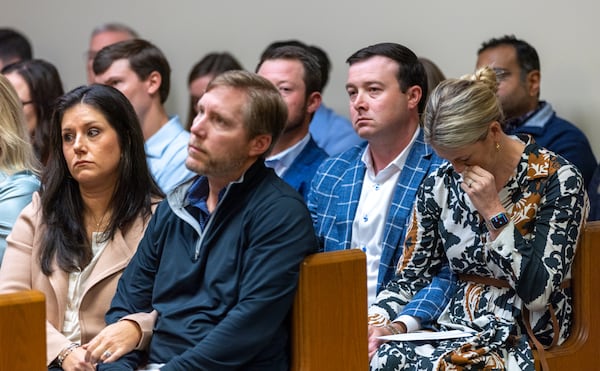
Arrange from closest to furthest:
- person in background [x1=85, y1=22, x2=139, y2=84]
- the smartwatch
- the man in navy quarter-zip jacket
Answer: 1. the man in navy quarter-zip jacket
2. the smartwatch
3. person in background [x1=85, y1=22, x2=139, y2=84]

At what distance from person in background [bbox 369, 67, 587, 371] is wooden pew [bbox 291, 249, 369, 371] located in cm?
15

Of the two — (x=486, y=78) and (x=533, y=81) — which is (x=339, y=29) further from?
(x=486, y=78)

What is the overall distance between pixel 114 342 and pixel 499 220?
100 cm

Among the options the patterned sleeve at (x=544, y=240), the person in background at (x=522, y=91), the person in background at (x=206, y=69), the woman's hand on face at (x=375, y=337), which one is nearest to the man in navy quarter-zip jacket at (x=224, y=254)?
the woman's hand on face at (x=375, y=337)

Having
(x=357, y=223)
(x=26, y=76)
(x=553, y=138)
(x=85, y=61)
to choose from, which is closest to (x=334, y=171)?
(x=357, y=223)

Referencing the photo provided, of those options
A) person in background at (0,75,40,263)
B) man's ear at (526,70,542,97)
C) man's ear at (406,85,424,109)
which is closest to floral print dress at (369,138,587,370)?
man's ear at (406,85,424,109)

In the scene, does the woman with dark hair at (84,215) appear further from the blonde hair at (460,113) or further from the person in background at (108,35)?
the person in background at (108,35)

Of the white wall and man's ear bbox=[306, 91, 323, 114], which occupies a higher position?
the white wall

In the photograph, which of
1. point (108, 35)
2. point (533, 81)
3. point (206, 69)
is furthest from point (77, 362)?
point (108, 35)

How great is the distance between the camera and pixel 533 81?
4.08 meters

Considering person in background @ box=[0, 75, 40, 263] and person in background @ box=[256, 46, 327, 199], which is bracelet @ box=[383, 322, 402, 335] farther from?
person in background @ box=[0, 75, 40, 263]

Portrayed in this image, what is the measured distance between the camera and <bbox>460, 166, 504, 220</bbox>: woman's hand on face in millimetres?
2615

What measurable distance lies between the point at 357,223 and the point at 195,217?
648 mm

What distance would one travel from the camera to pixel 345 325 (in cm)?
256
